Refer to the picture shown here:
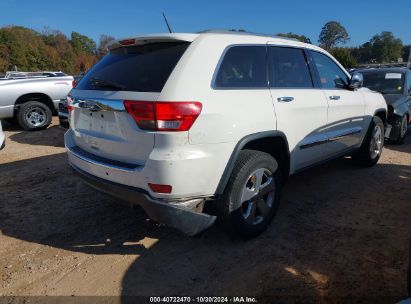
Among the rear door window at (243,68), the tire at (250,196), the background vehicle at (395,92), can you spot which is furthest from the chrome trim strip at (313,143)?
the background vehicle at (395,92)

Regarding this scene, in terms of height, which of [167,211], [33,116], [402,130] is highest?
[33,116]

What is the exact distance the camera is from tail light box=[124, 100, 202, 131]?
2619mm

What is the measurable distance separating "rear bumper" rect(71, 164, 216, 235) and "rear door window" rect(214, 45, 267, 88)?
102cm

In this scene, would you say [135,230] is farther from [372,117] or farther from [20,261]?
[372,117]

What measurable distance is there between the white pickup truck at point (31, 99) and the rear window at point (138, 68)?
6.12m

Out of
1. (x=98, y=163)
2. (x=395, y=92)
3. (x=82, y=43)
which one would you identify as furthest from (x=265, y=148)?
(x=82, y=43)

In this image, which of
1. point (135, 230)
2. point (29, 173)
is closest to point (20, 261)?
point (135, 230)

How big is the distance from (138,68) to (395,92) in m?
6.26

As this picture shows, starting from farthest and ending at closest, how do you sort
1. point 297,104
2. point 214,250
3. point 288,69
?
point 288,69, point 297,104, point 214,250

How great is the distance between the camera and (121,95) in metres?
2.85

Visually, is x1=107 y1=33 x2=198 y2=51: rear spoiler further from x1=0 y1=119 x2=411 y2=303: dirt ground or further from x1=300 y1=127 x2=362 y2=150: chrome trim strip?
x1=0 y1=119 x2=411 y2=303: dirt ground

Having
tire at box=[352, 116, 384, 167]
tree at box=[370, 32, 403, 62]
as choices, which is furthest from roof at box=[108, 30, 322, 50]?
tree at box=[370, 32, 403, 62]

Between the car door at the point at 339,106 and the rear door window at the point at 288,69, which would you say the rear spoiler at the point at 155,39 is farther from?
the car door at the point at 339,106

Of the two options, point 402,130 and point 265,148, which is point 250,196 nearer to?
point 265,148
